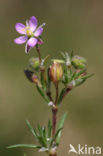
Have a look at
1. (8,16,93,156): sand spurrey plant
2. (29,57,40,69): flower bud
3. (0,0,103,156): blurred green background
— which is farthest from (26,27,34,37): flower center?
(0,0,103,156): blurred green background

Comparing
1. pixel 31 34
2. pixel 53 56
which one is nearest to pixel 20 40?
pixel 31 34

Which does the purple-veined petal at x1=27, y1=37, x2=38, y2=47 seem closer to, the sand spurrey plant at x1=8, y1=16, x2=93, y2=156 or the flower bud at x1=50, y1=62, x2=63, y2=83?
the sand spurrey plant at x1=8, y1=16, x2=93, y2=156

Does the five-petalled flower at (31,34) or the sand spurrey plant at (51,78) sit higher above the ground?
the five-petalled flower at (31,34)

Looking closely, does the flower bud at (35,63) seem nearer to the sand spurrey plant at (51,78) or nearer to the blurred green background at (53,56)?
the sand spurrey plant at (51,78)

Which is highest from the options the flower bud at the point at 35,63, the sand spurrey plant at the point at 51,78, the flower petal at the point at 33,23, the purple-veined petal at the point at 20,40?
the flower petal at the point at 33,23

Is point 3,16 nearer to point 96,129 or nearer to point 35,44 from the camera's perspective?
point 96,129

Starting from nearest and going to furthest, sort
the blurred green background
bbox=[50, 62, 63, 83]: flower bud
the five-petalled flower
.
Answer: bbox=[50, 62, 63, 83]: flower bud, the five-petalled flower, the blurred green background

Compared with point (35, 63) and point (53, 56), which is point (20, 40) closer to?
point (35, 63)

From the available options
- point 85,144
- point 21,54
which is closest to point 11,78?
point 21,54

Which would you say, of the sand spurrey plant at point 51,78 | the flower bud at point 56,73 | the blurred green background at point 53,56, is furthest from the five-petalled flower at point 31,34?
the blurred green background at point 53,56
